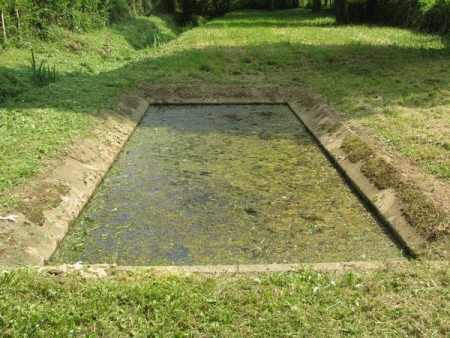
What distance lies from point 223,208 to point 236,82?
7.23 meters

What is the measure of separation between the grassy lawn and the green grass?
0.01 m

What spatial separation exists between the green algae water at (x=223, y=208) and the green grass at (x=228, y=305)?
0.78 metres

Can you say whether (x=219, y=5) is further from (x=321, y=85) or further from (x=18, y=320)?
(x=18, y=320)

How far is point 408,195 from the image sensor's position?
6137 millimetres

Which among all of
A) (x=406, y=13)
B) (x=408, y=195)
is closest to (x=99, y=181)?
(x=408, y=195)

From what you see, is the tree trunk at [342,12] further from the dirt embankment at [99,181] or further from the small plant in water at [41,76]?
the small plant in water at [41,76]

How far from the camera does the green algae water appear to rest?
5.54m

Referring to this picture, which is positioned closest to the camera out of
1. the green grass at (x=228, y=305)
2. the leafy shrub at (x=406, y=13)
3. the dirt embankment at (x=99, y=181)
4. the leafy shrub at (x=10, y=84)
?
the green grass at (x=228, y=305)

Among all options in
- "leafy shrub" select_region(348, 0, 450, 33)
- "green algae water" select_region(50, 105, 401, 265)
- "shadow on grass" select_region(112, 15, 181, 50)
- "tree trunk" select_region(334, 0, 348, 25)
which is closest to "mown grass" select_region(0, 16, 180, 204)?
"shadow on grass" select_region(112, 15, 181, 50)

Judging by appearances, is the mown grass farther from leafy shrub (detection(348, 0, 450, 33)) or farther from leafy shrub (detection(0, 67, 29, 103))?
leafy shrub (detection(348, 0, 450, 33))

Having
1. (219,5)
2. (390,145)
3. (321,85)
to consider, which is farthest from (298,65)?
(219,5)

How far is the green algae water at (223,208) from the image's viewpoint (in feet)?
18.2

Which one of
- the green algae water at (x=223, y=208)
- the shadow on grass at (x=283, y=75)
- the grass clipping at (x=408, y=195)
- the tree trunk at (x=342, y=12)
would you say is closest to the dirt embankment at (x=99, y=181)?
the grass clipping at (x=408, y=195)

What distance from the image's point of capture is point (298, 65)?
15062mm
